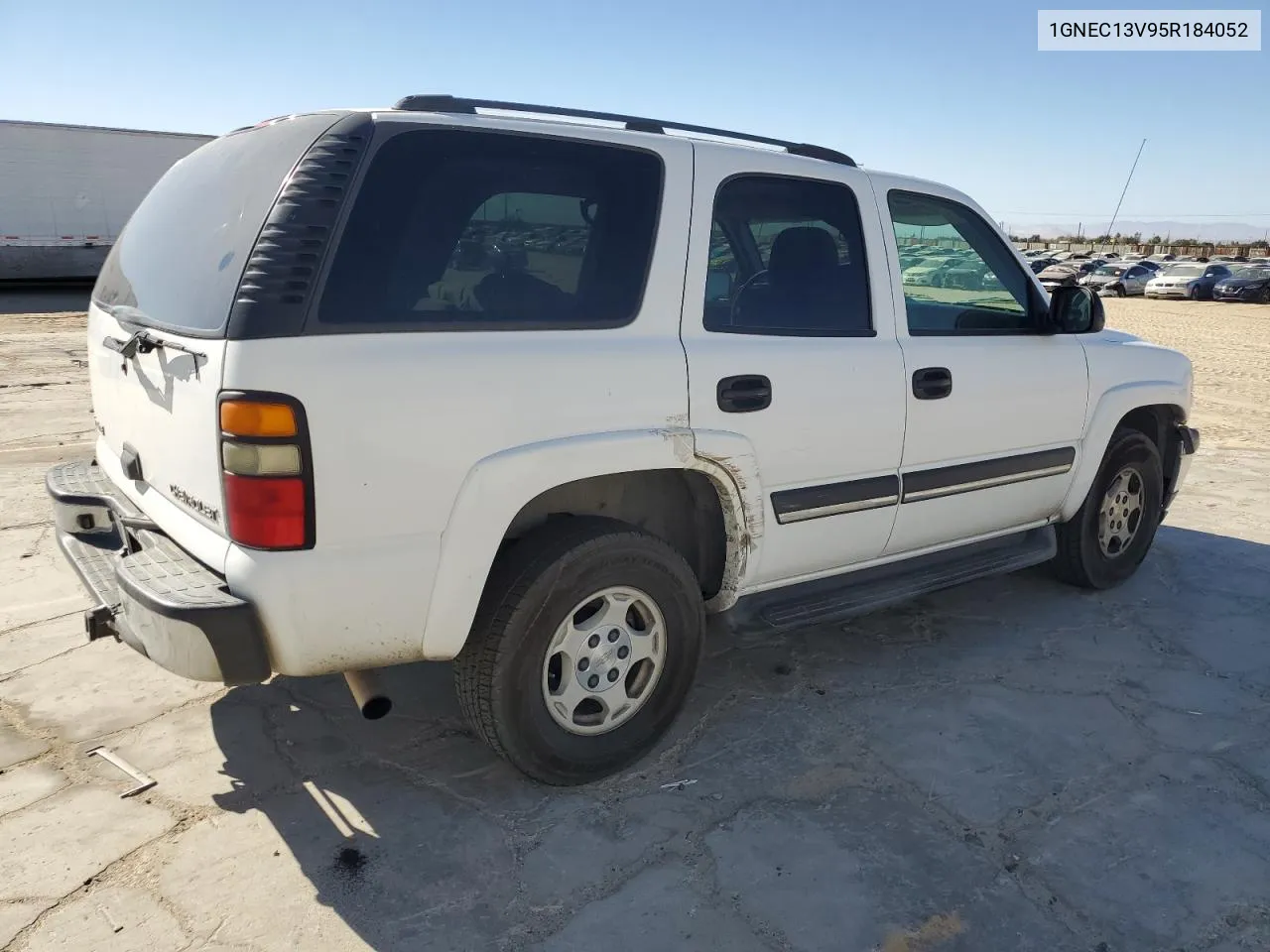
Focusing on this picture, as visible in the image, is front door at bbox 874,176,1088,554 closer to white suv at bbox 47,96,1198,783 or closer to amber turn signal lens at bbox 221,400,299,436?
white suv at bbox 47,96,1198,783

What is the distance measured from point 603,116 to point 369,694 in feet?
6.19

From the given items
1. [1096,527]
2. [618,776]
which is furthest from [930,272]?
[618,776]

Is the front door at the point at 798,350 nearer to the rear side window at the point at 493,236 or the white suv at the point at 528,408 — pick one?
the white suv at the point at 528,408

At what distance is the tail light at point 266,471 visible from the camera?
7.17 feet

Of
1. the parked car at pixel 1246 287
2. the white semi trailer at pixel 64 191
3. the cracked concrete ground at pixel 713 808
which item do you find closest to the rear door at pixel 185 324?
the cracked concrete ground at pixel 713 808

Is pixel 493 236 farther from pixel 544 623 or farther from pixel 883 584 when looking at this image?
pixel 883 584

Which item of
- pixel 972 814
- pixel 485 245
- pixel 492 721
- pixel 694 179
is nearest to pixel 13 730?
pixel 492 721

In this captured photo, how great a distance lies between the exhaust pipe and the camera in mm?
2578

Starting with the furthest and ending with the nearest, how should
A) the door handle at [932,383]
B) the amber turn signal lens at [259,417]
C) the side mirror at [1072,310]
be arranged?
the side mirror at [1072,310] → the door handle at [932,383] → the amber turn signal lens at [259,417]

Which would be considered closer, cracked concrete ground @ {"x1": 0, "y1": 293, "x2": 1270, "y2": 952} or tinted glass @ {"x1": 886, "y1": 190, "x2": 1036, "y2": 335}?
cracked concrete ground @ {"x1": 0, "y1": 293, "x2": 1270, "y2": 952}

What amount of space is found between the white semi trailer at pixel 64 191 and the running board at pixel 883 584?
709 inches

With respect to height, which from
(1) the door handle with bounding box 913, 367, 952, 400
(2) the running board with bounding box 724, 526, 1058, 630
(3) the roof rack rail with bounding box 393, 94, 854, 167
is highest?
(3) the roof rack rail with bounding box 393, 94, 854, 167

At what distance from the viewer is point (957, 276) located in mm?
3863

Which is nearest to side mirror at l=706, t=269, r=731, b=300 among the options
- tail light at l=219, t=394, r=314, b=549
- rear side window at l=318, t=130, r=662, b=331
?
rear side window at l=318, t=130, r=662, b=331
